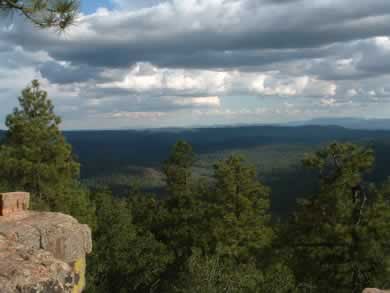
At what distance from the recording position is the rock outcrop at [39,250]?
6738mm

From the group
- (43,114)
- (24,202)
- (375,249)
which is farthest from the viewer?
(43,114)

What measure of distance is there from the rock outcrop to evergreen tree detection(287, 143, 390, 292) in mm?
18284

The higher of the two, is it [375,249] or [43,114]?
[43,114]

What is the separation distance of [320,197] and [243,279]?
33.9 feet

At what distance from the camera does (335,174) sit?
27844mm

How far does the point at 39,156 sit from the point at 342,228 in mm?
20384

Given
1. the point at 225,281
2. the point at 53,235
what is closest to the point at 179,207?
the point at 225,281

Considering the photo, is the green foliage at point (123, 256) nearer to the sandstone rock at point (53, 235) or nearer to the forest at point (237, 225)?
the forest at point (237, 225)

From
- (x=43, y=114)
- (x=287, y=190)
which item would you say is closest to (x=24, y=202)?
(x=43, y=114)

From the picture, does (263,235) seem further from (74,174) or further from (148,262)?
(74,174)

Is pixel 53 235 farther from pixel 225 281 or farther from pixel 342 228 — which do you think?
pixel 342 228

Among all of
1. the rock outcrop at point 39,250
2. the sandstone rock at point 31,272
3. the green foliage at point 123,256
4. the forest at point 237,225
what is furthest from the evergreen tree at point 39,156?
the sandstone rock at point 31,272

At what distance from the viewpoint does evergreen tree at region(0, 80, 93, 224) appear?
92.9 ft

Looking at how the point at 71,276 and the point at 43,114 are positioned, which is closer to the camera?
the point at 71,276
